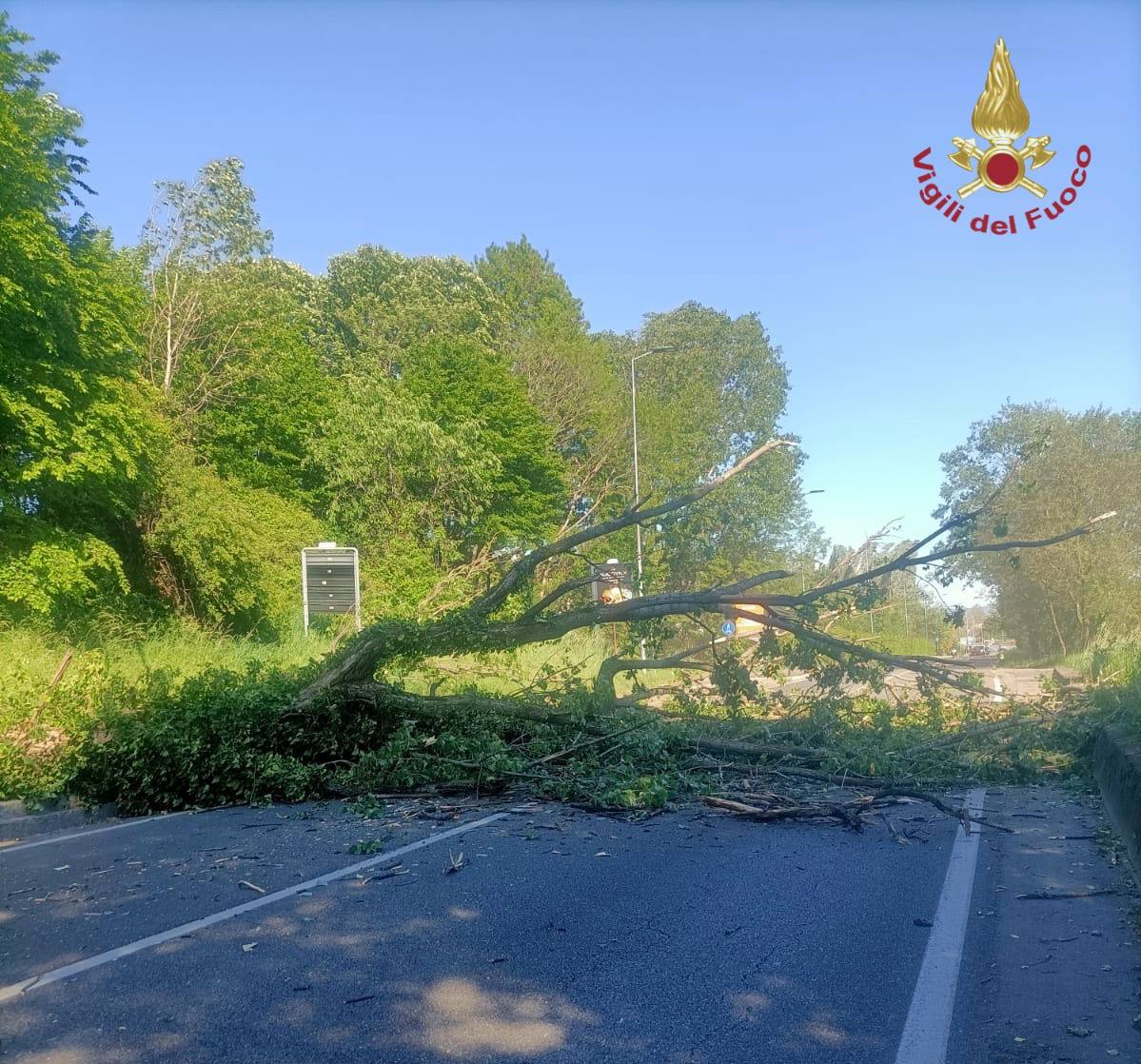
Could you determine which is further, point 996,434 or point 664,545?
point 996,434

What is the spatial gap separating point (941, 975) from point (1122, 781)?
12.9 feet

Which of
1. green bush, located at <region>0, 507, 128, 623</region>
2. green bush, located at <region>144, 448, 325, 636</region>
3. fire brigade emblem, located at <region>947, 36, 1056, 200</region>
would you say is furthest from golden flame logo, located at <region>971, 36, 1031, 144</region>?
green bush, located at <region>144, 448, 325, 636</region>

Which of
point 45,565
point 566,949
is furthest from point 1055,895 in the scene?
point 45,565

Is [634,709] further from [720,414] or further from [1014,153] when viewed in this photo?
[720,414]

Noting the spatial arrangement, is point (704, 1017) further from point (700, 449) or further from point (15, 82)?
point (700, 449)

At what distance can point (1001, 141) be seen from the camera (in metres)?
9.84

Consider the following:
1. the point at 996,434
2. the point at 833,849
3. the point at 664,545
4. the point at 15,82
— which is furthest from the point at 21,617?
the point at 996,434

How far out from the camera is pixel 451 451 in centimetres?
3262

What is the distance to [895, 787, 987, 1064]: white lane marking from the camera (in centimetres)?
412

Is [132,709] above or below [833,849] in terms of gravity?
above

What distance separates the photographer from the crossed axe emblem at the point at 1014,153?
9812 mm

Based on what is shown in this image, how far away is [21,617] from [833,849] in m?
14.6

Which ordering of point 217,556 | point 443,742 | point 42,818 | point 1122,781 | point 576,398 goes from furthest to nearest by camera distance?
point 576,398 < point 217,556 < point 443,742 < point 42,818 < point 1122,781

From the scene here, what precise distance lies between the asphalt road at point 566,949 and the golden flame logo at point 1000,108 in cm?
628
